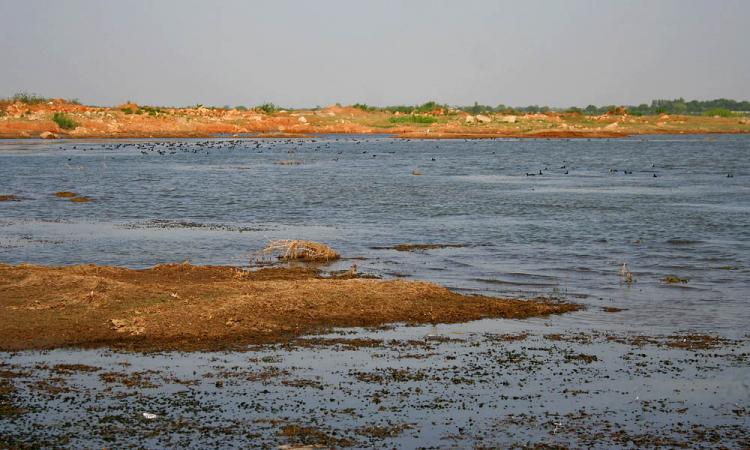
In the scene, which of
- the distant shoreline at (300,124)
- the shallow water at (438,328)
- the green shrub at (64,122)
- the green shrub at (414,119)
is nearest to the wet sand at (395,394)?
the shallow water at (438,328)

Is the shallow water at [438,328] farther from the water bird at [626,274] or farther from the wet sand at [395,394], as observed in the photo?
the water bird at [626,274]

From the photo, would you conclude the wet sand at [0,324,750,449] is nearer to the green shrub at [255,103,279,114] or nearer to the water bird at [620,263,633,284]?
the water bird at [620,263,633,284]

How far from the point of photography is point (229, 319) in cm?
1413

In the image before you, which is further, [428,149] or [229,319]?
[428,149]

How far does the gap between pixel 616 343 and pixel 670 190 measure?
98.8 ft

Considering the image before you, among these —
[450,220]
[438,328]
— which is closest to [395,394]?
[438,328]

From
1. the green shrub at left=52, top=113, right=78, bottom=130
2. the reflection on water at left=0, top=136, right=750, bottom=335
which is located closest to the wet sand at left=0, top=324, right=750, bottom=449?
the reflection on water at left=0, top=136, right=750, bottom=335

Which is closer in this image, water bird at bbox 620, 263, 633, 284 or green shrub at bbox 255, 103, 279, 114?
water bird at bbox 620, 263, 633, 284

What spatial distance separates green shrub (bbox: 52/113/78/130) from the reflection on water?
36566 millimetres

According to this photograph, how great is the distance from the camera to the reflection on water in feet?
62.7

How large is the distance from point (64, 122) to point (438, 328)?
9245 cm

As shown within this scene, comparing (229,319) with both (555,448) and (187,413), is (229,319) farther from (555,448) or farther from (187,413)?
(555,448)

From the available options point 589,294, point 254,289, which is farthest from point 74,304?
point 589,294

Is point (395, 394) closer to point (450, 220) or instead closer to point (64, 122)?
point (450, 220)
